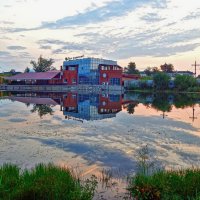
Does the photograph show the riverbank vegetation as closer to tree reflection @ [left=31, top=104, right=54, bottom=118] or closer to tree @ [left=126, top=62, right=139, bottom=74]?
tree reflection @ [left=31, top=104, right=54, bottom=118]

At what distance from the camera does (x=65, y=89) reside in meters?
70.6

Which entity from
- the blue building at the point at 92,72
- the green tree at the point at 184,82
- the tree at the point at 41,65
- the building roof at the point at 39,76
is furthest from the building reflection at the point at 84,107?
the tree at the point at 41,65

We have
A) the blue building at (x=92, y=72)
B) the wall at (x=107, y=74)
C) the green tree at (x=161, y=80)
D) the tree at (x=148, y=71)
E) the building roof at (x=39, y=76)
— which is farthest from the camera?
the tree at (x=148, y=71)

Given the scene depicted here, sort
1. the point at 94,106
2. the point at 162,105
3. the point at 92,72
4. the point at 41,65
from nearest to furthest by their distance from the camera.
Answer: the point at 94,106 < the point at 162,105 < the point at 92,72 < the point at 41,65

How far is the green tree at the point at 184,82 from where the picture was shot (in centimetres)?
7119

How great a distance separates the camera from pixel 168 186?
6719mm

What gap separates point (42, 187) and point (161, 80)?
224 feet

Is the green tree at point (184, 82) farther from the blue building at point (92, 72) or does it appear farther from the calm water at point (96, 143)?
the calm water at point (96, 143)

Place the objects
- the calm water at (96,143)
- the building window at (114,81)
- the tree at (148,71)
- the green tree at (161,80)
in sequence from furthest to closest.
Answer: the tree at (148,71) < the building window at (114,81) < the green tree at (161,80) < the calm water at (96,143)

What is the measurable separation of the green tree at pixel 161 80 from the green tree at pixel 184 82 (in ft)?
7.01

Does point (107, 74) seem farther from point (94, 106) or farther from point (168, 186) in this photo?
point (168, 186)

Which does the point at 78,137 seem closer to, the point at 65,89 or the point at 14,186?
the point at 14,186

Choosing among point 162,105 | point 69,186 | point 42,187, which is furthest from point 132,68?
point 42,187

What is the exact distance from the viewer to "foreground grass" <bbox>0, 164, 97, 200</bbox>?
6.29 m
